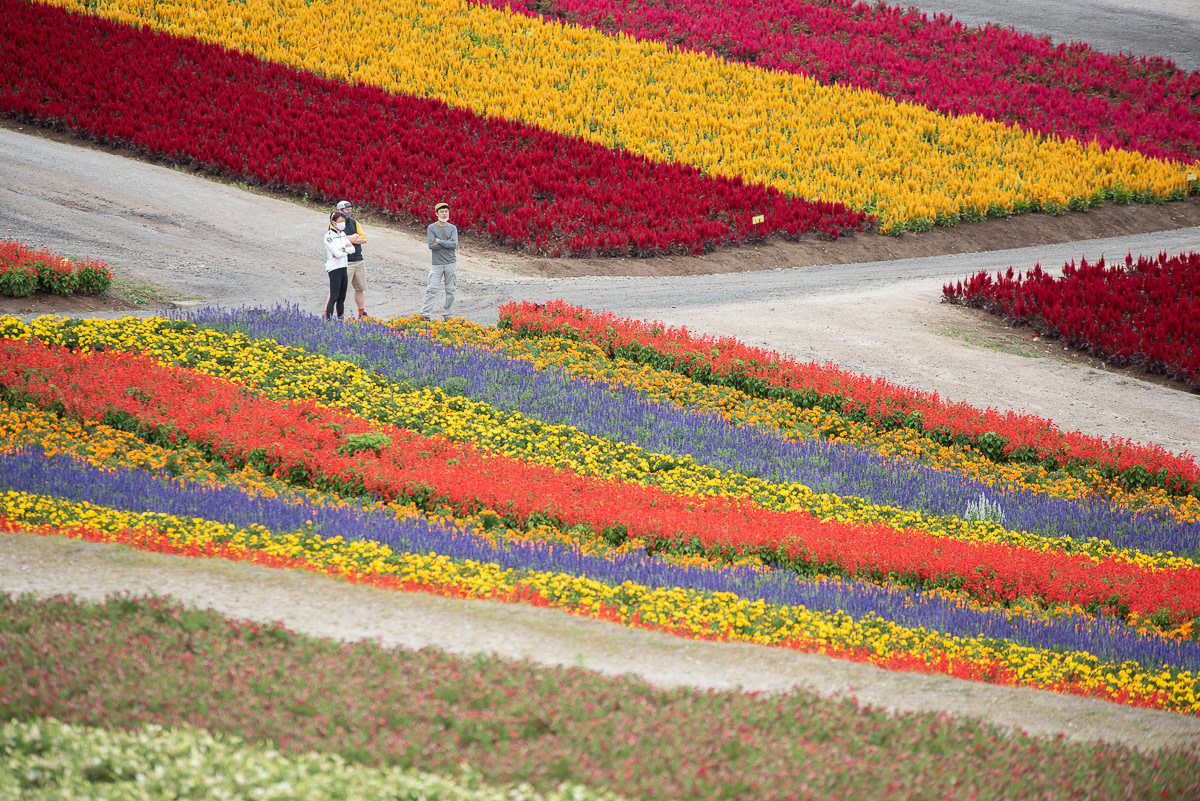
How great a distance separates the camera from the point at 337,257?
46.2ft

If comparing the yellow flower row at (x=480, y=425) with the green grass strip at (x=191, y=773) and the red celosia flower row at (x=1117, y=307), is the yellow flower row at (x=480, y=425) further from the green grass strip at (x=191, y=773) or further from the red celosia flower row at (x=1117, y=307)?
the red celosia flower row at (x=1117, y=307)

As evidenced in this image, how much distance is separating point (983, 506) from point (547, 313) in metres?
8.04

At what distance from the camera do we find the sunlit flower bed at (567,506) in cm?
672

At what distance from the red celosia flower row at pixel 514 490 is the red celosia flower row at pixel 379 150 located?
1272 centimetres

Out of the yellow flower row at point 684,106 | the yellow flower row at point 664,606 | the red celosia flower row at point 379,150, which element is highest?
the yellow flower row at point 684,106

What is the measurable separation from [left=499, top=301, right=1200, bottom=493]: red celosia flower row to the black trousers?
261 cm

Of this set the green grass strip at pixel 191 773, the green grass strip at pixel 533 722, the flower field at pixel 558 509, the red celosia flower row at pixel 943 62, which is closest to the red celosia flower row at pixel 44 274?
the flower field at pixel 558 509

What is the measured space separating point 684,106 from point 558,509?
87.1ft

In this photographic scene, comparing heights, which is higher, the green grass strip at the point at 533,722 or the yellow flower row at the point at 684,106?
the yellow flower row at the point at 684,106

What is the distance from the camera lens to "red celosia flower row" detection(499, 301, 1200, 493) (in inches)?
478

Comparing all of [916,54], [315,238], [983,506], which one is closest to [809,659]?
[983,506]

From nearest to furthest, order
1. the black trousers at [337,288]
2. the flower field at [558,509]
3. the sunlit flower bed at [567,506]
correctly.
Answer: the flower field at [558,509], the sunlit flower bed at [567,506], the black trousers at [337,288]

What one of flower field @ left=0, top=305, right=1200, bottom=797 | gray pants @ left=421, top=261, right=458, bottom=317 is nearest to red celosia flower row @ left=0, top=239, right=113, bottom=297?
flower field @ left=0, top=305, right=1200, bottom=797

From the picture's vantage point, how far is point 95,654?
4.69 meters
